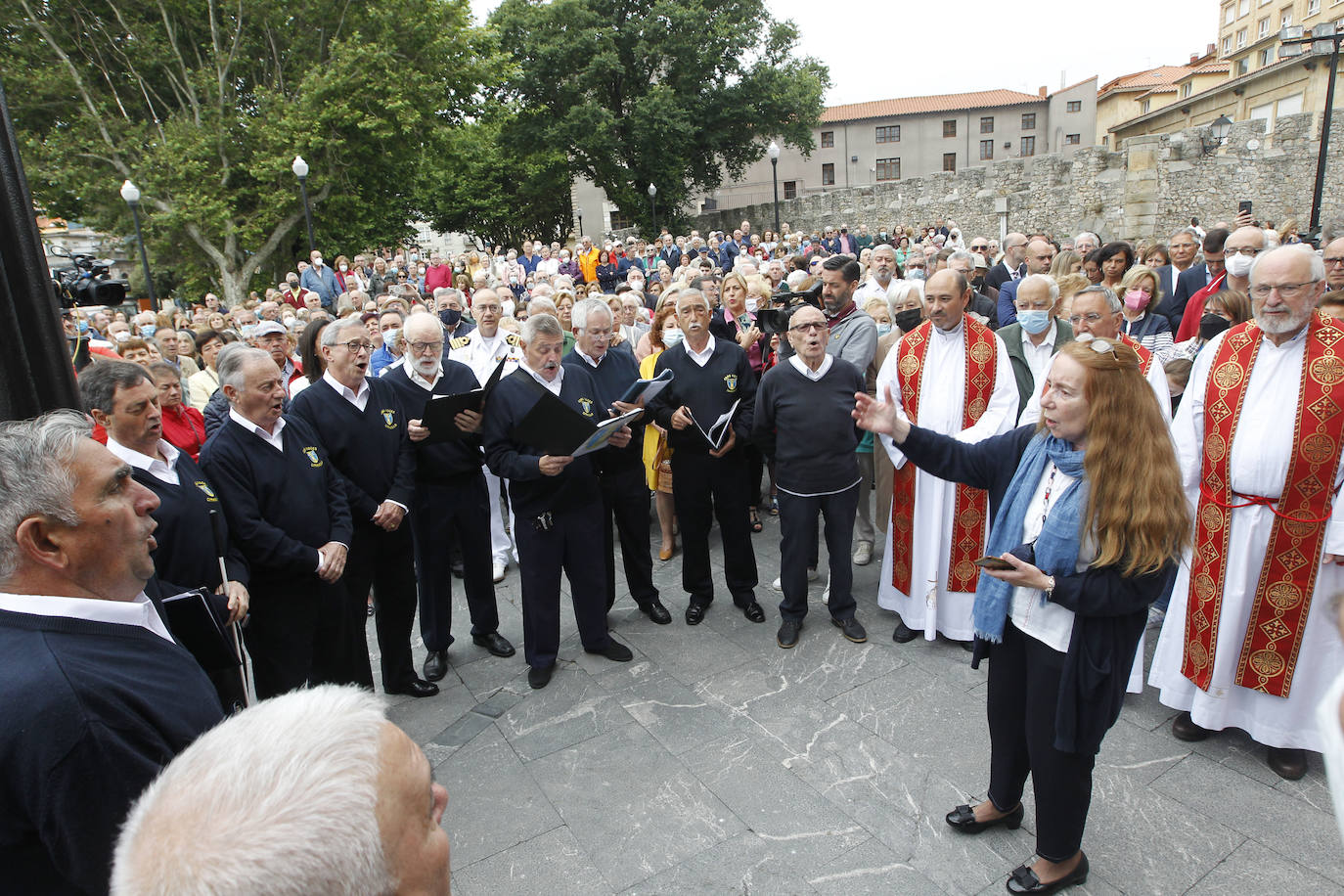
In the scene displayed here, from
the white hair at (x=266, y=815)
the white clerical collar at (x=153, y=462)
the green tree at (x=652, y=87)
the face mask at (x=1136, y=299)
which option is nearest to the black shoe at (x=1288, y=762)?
the face mask at (x=1136, y=299)

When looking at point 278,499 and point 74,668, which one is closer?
point 74,668

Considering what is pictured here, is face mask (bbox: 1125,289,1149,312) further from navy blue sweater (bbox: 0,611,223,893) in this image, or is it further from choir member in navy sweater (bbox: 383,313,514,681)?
navy blue sweater (bbox: 0,611,223,893)

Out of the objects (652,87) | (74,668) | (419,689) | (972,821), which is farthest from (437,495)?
(652,87)

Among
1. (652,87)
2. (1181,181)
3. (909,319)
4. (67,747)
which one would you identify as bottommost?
(67,747)

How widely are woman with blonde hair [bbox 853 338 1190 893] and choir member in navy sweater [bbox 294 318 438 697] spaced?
290cm

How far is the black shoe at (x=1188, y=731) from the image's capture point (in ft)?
11.4

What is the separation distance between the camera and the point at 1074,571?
2.40 m

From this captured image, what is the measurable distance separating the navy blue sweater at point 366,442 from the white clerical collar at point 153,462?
70 centimetres

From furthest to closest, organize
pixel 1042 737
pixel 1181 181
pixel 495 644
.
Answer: pixel 1181 181
pixel 495 644
pixel 1042 737

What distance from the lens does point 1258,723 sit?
11.0 ft

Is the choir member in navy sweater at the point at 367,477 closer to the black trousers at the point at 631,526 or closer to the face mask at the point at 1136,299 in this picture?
the black trousers at the point at 631,526

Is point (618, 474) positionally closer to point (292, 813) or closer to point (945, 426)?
point (945, 426)

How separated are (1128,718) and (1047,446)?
6.27ft

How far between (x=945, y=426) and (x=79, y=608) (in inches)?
156
